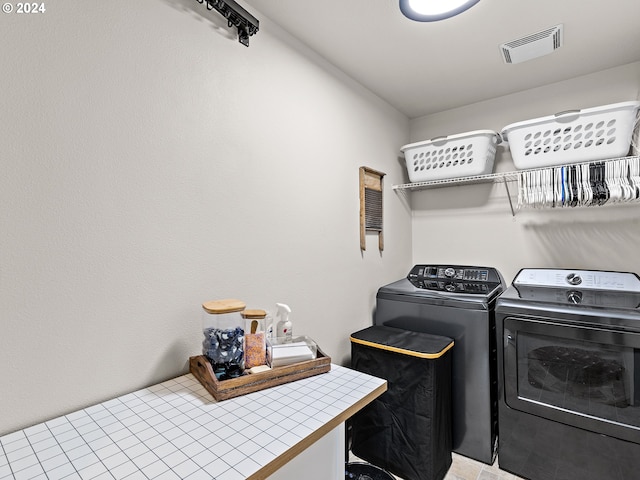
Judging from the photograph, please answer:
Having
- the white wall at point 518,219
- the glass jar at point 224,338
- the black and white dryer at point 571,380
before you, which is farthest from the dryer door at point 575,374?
the glass jar at point 224,338

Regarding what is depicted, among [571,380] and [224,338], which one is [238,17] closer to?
[224,338]

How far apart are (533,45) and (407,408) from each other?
84.7 inches

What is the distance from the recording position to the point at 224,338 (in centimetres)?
118

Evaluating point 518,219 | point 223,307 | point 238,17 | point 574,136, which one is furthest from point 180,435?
point 518,219

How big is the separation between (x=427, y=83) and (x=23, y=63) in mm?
2208

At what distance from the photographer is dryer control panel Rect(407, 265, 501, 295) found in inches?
88.5

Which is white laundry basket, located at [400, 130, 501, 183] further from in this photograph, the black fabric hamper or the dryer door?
the black fabric hamper

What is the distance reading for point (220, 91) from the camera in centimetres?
141

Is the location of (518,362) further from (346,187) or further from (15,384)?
(15,384)

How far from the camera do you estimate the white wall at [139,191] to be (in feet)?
3.04

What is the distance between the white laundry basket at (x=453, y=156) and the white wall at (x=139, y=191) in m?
1.02

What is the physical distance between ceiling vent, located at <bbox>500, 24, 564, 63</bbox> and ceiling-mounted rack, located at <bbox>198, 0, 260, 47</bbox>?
1.40 meters

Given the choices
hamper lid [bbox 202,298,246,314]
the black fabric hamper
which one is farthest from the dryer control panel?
hamper lid [bbox 202,298,246,314]

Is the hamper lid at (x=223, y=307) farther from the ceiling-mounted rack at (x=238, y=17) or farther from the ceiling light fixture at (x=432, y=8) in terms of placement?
the ceiling light fixture at (x=432, y=8)
